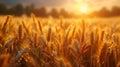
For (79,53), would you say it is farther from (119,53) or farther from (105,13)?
(105,13)

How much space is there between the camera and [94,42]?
1.98 meters

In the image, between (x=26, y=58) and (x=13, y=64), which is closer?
(x=13, y=64)

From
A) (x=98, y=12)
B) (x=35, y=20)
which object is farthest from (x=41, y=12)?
(x=35, y=20)

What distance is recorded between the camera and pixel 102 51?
5.43ft

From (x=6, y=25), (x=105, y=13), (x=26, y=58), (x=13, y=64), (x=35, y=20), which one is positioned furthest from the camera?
(x=105, y=13)

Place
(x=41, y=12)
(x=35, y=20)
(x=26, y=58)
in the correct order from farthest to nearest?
(x=41, y=12) < (x=35, y=20) < (x=26, y=58)

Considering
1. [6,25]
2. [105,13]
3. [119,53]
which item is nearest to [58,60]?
[119,53]

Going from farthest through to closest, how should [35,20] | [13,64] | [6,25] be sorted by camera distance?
[35,20], [6,25], [13,64]

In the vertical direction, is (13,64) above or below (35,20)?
below

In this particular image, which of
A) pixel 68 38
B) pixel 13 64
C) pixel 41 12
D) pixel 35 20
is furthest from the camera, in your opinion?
pixel 41 12

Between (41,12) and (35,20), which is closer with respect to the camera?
(35,20)

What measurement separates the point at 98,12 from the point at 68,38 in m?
37.6

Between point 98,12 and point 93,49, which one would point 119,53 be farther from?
point 98,12

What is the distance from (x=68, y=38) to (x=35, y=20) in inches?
17.6
